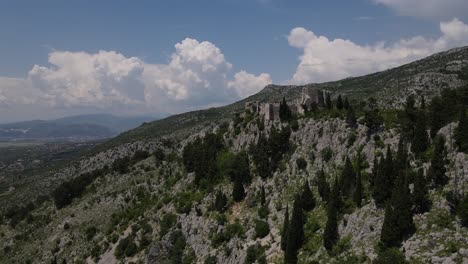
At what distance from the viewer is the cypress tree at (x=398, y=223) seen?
45.6 meters

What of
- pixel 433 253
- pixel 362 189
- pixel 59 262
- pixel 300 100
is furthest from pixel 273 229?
pixel 59 262

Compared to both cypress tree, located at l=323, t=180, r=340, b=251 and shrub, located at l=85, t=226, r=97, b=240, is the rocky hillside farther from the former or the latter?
shrub, located at l=85, t=226, r=97, b=240

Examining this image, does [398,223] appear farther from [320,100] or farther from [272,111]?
[320,100]

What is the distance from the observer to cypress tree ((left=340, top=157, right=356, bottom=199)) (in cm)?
5714

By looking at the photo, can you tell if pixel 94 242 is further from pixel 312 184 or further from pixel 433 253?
pixel 433 253

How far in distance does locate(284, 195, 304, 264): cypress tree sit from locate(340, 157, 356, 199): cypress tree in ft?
22.4

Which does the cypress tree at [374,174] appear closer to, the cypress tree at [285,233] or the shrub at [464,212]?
the cypress tree at [285,233]

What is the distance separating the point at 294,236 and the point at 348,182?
34.5 ft

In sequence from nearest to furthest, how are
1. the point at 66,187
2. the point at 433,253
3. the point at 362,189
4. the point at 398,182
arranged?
the point at 433,253
the point at 398,182
the point at 362,189
the point at 66,187

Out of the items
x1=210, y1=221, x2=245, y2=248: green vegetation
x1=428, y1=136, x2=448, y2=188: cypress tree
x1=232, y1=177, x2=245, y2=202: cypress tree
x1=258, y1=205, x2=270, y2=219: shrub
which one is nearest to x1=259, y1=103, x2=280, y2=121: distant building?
x1=232, y1=177, x2=245, y2=202: cypress tree

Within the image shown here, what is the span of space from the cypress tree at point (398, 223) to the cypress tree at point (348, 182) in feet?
33.6

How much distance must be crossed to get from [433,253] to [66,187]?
335 ft

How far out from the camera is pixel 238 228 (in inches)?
2655

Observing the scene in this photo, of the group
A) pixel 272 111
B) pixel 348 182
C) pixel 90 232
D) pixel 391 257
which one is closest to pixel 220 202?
pixel 272 111
